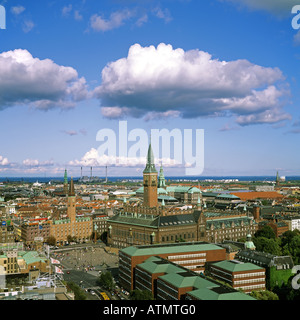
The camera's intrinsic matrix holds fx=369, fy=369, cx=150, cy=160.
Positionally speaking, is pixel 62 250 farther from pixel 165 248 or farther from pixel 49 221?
pixel 165 248

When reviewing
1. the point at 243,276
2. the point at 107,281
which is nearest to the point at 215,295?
the point at 243,276

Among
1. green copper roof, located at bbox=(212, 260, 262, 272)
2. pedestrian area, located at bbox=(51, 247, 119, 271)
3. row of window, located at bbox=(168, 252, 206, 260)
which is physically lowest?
pedestrian area, located at bbox=(51, 247, 119, 271)

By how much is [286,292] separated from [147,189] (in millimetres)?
77129

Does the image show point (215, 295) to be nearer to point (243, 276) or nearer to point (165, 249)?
point (243, 276)

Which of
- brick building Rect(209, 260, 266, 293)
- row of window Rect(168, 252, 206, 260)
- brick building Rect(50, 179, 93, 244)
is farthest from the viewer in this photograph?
brick building Rect(50, 179, 93, 244)

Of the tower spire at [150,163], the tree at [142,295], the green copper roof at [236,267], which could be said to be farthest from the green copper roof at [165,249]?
the tower spire at [150,163]

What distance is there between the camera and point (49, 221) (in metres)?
139

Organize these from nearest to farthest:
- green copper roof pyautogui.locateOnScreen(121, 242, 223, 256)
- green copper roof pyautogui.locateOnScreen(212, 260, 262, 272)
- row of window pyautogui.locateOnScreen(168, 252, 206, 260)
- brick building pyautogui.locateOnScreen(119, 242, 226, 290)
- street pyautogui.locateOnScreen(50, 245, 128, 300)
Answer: green copper roof pyautogui.locateOnScreen(212, 260, 262, 272)
street pyautogui.locateOnScreen(50, 245, 128, 300)
brick building pyautogui.locateOnScreen(119, 242, 226, 290)
green copper roof pyautogui.locateOnScreen(121, 242, 223, 256)
row of window pyautogui.locateOnScreen(168, 252, 206, 260)

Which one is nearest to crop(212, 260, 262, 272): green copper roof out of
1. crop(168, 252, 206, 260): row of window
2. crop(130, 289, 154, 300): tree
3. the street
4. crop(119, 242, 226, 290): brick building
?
crop(168, 252, 206, 260): row of window

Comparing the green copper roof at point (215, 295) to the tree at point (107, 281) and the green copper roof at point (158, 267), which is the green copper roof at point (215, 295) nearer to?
the green copper roof at point (158, 267)

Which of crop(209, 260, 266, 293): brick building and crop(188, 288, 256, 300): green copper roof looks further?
crop(209, 260, 266, 293): brick building

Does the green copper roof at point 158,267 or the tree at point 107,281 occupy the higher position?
the green copper roof at point 158,267

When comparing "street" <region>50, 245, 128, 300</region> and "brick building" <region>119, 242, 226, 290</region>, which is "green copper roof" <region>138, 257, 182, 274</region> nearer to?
"brick building" <region>119, 242, 226, 290</region>
